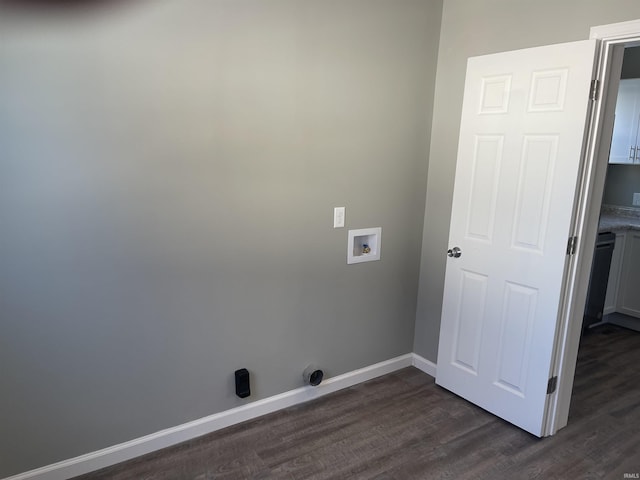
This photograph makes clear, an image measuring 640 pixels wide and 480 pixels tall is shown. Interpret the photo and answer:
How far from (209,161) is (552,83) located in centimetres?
180

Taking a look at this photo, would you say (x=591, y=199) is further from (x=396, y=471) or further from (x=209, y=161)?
(x=209, y=161)

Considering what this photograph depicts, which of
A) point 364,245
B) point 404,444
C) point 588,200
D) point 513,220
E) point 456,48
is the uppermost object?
point 456,48

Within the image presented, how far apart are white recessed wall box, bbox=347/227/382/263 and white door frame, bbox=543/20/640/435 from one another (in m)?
1.13

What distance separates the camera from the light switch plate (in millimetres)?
2688

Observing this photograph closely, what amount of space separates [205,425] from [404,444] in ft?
3.67

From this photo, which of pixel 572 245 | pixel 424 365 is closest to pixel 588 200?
pixel 572 245

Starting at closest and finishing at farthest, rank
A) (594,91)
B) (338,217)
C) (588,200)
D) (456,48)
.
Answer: (594,91) < (588,200) < (338,217) < (456,48)

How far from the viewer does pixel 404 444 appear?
2426 mm

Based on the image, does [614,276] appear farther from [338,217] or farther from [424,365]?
[338,217]

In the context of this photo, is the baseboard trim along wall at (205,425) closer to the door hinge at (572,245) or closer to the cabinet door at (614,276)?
the door hinge at (572,245)

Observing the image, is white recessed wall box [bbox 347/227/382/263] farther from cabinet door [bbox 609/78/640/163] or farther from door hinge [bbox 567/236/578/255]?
cabinet door [bbox 609/78/640/163]

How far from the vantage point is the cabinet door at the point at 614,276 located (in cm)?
397

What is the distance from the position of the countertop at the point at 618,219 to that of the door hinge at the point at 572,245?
5.99 feet

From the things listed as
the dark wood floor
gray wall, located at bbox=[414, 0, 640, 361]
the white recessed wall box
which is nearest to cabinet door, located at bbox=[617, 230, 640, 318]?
the dark wood floor
